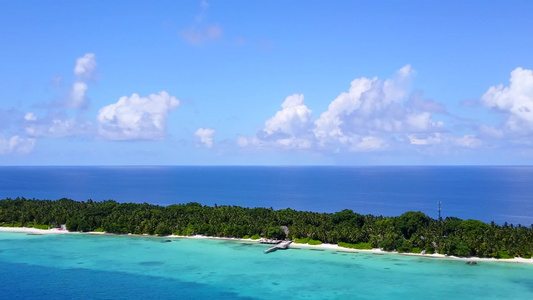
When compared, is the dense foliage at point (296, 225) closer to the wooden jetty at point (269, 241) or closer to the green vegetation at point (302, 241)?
the green vegetation at point (302, 241)

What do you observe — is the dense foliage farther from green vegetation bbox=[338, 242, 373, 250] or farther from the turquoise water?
the turquoise water

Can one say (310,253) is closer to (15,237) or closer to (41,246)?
(41,246)

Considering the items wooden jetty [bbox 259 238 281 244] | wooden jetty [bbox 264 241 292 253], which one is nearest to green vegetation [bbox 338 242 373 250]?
wooden jetty [bbox 264 241 292 253]

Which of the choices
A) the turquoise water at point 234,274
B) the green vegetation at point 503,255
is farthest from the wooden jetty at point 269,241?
the green vegetation at point 503,255

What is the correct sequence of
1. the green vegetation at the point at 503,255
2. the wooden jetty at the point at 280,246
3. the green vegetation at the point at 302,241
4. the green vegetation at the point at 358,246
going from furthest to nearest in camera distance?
the green vegetation at the point at 302,241 < the green vegetation at the point at 358,246 < the wooden jetty at the point at 280,246 < the green vegetation at the point at 503,255

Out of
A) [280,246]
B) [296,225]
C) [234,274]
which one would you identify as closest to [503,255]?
[296,225]

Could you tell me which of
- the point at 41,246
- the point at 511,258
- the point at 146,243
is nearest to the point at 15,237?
the point at 41,246

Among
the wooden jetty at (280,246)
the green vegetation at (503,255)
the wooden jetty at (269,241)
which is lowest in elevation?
the wooden jetty at (280,246)
